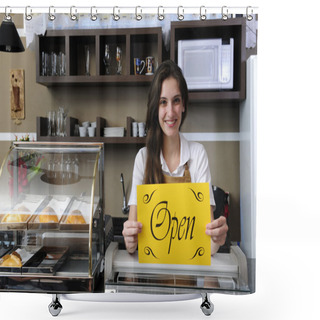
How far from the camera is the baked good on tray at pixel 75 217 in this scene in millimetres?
1854

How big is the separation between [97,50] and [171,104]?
1.33ft

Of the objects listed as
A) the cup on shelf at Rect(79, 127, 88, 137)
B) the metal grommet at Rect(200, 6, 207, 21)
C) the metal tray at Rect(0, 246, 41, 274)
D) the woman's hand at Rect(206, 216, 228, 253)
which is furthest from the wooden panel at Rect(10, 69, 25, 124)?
the woman's hand at Rect(206, 216, 228, 253)

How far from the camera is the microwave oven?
1805 mm

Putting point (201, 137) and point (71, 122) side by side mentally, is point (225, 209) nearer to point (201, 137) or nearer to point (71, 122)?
point (201, 137)

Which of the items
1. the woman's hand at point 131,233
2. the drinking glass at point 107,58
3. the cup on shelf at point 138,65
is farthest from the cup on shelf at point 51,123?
the woman's hand at point 131,233

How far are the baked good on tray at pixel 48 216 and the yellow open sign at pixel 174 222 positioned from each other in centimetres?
39

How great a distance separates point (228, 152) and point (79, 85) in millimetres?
729

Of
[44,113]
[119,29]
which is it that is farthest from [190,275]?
[119,29]

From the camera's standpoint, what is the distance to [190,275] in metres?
1.86

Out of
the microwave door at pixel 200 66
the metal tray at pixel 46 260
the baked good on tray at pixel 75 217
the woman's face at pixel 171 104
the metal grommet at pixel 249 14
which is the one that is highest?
the metal grommet at pixel 249 14

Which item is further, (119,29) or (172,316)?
(172,316)

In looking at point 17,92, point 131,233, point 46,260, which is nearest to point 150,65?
point 17,92

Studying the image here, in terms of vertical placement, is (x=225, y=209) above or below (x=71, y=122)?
below

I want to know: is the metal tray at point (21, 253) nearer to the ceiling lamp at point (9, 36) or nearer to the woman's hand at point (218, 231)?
the woman's hand at point (218, 231)
